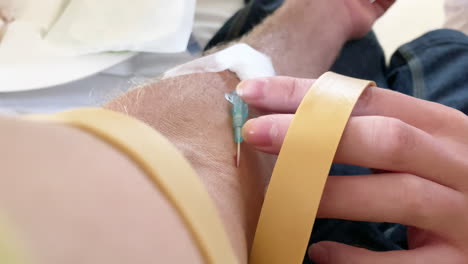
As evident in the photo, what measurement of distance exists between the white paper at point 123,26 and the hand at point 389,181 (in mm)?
409

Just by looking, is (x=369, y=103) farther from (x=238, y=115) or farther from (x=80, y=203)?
(x=80, y=203)

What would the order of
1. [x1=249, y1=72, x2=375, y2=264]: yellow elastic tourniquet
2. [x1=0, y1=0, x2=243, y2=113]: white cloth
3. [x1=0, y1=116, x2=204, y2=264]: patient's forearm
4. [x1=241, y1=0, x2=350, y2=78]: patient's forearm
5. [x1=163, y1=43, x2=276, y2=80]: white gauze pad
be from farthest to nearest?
1. [x1=0, y1=0, x2=243, y2=113]: white cloth
2. [x1=241, y1=0, x2=350, y2=78]: patient's forearm
3. [x1=163, y1=43, x2=276, y2=80]: white gauze pad
4. [x1=249, y1=72, x2=375, y2=264]: yellow elastic tourniquet
5. [x1=0, y1=116, x2=204, y2=264]: patient's forearm

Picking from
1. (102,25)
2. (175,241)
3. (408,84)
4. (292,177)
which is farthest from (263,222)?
(102,25)

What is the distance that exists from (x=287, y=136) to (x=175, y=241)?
0.67ft

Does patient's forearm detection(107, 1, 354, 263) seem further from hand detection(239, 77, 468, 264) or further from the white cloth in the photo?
the white cloth

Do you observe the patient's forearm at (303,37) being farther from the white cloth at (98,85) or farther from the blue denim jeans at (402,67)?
the white cloth at (98,85)

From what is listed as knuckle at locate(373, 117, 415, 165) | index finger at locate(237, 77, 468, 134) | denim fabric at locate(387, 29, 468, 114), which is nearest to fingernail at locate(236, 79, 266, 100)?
index finger at locate(237, 77, 468, 134)

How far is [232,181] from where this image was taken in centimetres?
43

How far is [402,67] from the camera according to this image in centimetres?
74

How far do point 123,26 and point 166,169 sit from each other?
693mm

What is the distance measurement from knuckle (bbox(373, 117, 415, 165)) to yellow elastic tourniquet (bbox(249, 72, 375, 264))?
4 centimetres

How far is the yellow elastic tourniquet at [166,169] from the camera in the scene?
204 mm

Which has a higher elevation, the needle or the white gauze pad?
the white gauze pad

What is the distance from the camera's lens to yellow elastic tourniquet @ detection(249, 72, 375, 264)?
0.36 meters
